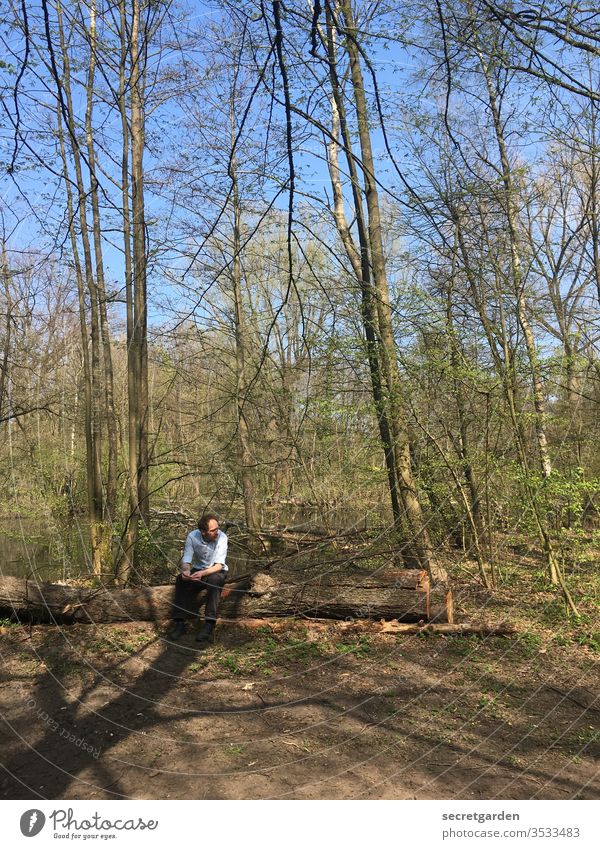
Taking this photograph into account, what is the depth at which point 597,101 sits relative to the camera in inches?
80.5

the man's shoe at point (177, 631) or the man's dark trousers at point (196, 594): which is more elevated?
the man's dark trousers at point (196, 594)

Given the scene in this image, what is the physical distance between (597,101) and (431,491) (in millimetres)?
3657

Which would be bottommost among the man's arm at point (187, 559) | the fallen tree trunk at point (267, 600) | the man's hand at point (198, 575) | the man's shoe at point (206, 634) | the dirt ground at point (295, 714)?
the dirt ground at point (295, 714)

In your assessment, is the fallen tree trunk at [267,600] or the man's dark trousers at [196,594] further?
the fallen tree trunk at [267,600]

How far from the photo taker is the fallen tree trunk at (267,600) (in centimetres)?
455

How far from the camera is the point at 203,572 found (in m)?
4.34

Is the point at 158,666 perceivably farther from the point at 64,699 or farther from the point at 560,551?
the point at 560,551

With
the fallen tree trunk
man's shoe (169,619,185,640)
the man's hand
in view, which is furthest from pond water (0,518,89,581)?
the man's hand

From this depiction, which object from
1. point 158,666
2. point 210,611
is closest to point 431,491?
point 210,611

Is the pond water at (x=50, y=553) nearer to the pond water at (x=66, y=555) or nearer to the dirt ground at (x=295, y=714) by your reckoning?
the pond water at (x=66, y=555)

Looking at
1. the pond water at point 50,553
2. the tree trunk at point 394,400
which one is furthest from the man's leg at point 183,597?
the pond water at point 50,553

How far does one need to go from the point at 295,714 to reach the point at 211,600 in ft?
4.62

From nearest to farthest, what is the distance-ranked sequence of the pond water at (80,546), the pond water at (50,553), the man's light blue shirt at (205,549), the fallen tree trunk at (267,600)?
the man's light blue shirt at (205,549) → the fallen tree trunk at (267,600) → the pond water at (80,546) → the pond water at (50,553)

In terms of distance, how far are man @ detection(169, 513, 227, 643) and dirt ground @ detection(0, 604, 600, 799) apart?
0.16 m
